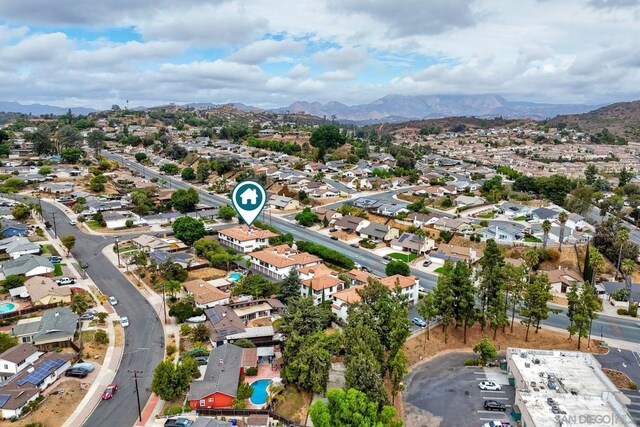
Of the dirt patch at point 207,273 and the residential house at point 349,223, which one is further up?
the residential house at point 349,223

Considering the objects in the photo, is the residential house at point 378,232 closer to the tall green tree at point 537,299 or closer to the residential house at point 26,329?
the tall green tree at point 537,299

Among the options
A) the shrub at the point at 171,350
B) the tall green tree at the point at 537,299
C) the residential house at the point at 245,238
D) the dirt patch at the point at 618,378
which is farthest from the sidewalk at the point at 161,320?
the dirt patch at the point at 618,378

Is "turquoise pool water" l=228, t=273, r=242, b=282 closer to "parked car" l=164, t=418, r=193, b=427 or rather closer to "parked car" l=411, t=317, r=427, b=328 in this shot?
"parked car" l=411, t=317, r=427, b=328

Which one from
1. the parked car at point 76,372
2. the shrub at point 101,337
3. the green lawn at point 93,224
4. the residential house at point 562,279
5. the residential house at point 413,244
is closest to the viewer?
the parked car at point 76,372

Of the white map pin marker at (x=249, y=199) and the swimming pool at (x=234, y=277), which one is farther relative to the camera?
the swimming pool at (x=234, y=277)

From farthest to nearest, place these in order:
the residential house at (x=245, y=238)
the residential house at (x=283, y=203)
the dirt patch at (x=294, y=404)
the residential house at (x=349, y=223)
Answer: the residential house at (x=283, y=203) < the residential house at (x=349, y=223) < the residential house at (x=245, y=238) < the dirt patch at (x=294, y=404)

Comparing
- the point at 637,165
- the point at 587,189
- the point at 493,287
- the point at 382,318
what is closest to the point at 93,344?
the point at 382,318

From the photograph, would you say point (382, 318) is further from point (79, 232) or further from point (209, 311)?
point (79, 232)
